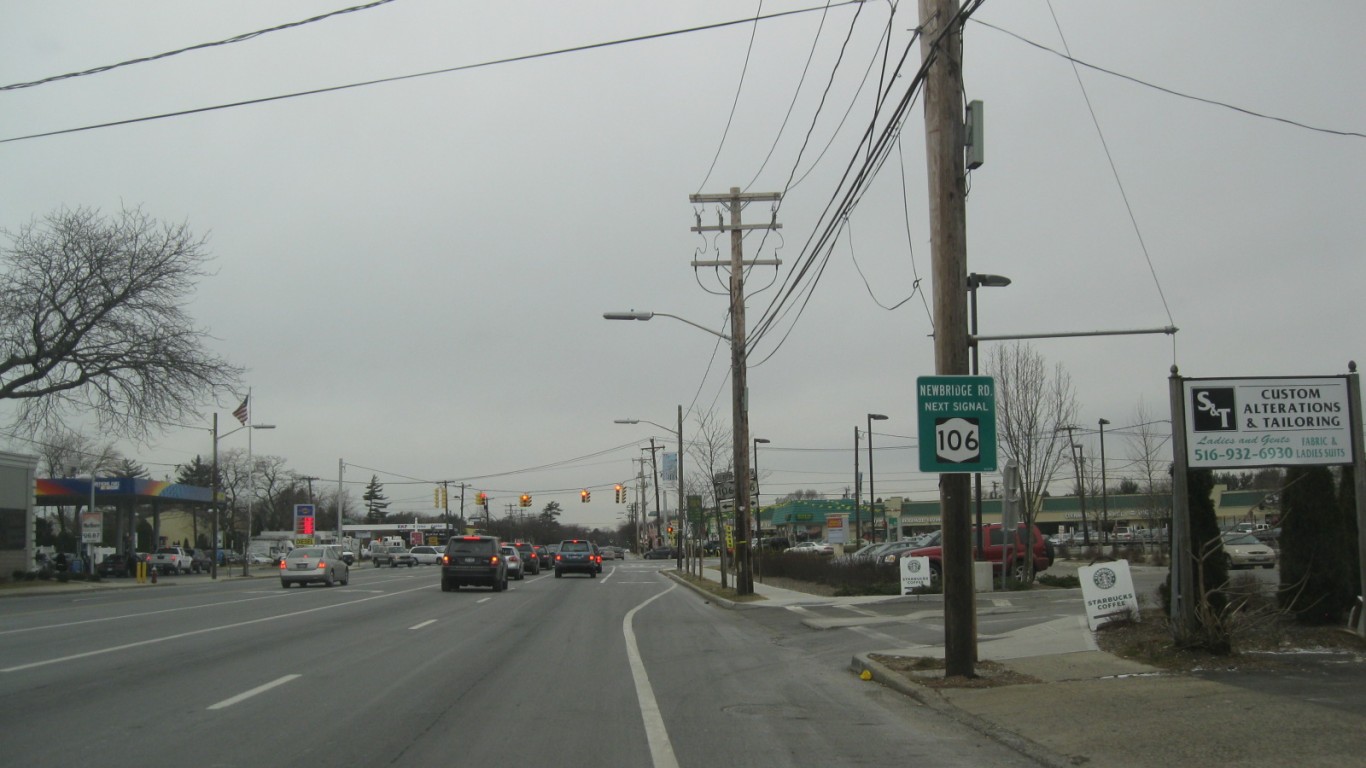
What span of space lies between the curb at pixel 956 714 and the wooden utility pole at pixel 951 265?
619mm

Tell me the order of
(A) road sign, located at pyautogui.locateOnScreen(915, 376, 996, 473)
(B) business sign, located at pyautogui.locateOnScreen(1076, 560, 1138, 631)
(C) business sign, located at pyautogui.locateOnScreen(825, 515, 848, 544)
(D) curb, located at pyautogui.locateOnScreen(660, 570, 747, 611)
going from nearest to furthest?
(A) road sign, located at pyautogui.locateOnScreen(915, 376, 996, 473) → (B) business sign, located at pyautogui.locateOnScreen(1076, 560, 1138, 631) → (D) curb, located at pyautogui.locateOnScreen(660, 570, 747, 611) → (C) business sign, located at pyautogui.locateOnScreen(825, 515, 848, 544)

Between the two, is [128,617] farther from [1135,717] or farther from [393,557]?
[393,557]

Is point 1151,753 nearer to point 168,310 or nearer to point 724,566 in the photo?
point 724,566

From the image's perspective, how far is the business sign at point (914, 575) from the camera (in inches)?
1054

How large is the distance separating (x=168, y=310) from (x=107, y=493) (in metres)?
27.3

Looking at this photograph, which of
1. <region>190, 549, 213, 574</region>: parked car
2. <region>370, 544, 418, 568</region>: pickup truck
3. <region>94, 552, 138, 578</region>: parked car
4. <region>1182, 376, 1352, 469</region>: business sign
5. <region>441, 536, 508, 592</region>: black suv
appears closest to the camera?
<region>1182, 376, 1352, 469</region>: business sign

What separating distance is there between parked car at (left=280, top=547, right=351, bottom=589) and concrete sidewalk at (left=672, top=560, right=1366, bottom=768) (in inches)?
A: 1302

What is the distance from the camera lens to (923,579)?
2686 cm

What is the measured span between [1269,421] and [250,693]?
11.4 metres

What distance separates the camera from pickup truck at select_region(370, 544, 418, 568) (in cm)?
7812

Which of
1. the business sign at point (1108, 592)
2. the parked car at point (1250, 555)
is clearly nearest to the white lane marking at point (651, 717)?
the business sign at point (1108, 592)

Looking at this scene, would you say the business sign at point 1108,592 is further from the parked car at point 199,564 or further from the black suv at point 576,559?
the parked car at point 199,564

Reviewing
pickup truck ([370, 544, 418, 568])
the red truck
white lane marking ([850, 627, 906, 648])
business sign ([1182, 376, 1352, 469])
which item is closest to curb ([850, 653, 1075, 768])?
white lane marking ([850, 627, 906, 648])

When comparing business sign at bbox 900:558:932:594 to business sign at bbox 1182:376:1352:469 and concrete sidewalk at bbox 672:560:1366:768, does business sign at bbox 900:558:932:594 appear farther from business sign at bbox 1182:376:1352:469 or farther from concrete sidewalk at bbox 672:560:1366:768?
business sign at bbox 1182:376:1352:469
